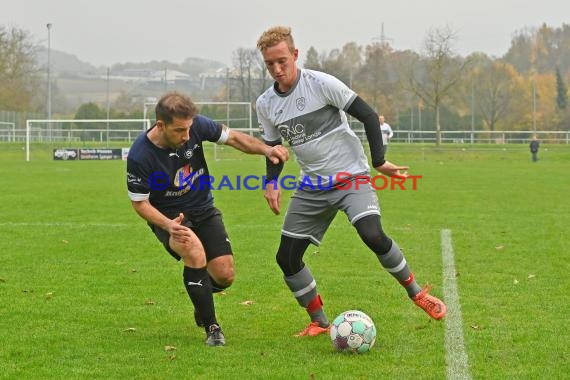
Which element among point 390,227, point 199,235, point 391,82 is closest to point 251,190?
point 390,227

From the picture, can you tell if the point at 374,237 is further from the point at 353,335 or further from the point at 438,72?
the point at 438,72

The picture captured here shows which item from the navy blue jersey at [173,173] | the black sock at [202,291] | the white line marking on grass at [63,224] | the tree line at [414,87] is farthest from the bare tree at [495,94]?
the black sock at [202,291]

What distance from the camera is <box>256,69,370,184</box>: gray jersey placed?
6539 mm

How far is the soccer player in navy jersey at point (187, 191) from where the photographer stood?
247 inches

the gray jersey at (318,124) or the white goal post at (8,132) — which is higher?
the white goal post at (8,132)

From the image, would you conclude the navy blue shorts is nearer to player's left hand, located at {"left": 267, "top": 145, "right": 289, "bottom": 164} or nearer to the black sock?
the black sock

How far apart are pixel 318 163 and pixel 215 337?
147 cm

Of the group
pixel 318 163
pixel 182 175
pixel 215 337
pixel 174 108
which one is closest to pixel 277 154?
pixel 318 163

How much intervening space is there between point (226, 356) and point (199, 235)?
1194 millimetres

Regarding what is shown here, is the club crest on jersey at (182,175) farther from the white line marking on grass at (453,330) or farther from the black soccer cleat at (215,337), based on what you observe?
the white line marking on grass at (453,330)

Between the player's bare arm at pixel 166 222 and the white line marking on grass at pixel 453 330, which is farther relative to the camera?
the player's bare arm at pixel 166 222

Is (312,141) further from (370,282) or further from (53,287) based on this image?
(53,287)

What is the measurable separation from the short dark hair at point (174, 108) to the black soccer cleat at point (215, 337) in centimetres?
148

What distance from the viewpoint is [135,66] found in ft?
509
